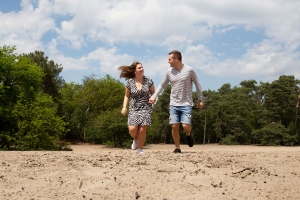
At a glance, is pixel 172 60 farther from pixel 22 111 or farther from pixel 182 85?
pixel 22 111

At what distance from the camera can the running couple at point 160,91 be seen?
7074 mm

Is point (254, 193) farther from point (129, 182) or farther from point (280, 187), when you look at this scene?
point (129, 182)

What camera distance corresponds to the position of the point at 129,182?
177 inches

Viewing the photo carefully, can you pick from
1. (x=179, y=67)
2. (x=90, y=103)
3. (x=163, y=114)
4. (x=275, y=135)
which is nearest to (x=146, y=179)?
(x=179, y=67)

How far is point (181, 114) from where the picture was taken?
23.4 feet

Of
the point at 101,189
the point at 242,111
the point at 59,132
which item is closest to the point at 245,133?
the point at 242,111

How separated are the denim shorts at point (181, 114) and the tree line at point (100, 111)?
1976 centimetres

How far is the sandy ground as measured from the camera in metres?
4.21

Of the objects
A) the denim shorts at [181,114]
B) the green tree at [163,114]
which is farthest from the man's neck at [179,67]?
the green tree at [163,114]

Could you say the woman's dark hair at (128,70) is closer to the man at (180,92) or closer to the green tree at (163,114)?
the man at (180,92)

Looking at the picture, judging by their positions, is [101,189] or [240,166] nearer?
[101,189]

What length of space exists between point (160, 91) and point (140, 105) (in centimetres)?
52

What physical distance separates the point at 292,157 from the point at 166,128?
1940 inches

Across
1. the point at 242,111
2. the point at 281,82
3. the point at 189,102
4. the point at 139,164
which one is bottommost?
the point at 139,164
